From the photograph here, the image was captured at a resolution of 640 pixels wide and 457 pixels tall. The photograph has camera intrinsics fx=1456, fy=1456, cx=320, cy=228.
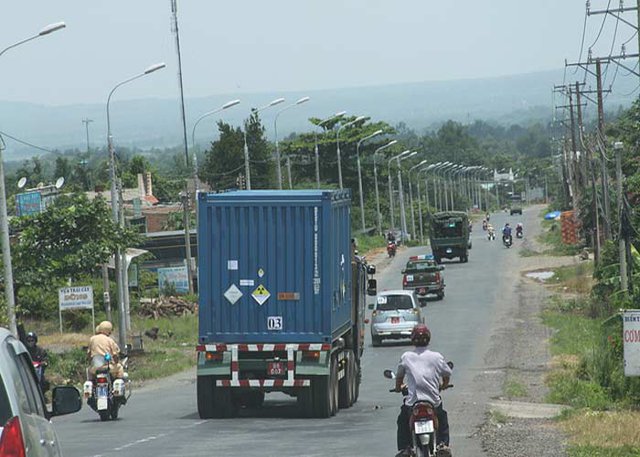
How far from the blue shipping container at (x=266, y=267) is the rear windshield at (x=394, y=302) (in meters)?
24.4

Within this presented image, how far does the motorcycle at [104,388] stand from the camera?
24.0 metres

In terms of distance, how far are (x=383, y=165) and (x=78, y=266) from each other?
88913 mm

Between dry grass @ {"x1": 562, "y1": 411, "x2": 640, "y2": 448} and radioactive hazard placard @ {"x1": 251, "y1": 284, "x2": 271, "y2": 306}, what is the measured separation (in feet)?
16.9

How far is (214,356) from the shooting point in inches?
936

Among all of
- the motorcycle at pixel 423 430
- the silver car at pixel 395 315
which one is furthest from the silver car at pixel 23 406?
the silver car at pixel 395 315

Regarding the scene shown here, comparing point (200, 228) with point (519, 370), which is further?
point (519, 370)

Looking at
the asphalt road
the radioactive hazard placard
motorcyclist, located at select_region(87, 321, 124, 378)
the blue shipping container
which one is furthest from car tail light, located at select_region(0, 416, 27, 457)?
motorcyclist, located at select_region(87, 321, 124, 378)

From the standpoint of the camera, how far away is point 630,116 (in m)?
78.6

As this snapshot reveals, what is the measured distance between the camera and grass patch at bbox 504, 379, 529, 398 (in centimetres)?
2984

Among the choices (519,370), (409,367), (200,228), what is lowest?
(519,370)

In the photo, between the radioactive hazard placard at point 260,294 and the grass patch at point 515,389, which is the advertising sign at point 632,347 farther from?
the grass patch at point 515,389

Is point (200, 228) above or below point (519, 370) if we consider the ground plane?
above

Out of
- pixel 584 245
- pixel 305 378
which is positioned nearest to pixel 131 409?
pixel 305 378

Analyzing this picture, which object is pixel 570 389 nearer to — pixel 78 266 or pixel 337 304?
pixel 337 304
